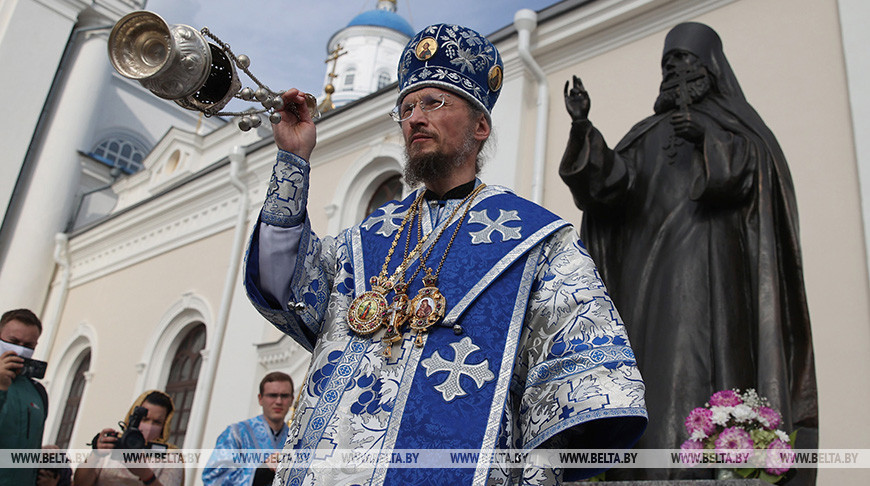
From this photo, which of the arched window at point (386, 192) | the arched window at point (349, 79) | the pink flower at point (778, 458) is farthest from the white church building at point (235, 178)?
the arched window at point (349, 79)

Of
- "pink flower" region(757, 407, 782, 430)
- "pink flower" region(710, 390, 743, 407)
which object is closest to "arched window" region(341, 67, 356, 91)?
"pink flower" region(710, 390, 743, 407)

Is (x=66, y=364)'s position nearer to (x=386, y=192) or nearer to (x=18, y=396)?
(x=386, y=192)

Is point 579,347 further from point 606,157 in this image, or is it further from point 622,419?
point 606,157

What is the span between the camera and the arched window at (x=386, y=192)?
1104 cm

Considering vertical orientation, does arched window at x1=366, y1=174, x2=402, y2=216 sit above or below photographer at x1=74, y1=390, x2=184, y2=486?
above

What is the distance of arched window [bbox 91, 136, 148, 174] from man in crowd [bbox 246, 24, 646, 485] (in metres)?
17.8

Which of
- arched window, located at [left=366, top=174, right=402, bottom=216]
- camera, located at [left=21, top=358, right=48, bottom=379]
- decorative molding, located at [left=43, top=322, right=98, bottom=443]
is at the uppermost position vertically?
arched window, located at [left=366, top=174, right=402, bottom=216]

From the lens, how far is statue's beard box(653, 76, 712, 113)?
12.4ft

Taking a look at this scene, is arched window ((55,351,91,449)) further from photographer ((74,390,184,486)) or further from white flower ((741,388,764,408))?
white flower ((741,388,764,408))

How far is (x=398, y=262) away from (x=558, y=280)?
1.44 feet

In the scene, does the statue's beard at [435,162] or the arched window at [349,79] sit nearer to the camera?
the statue's beard at [435,162]

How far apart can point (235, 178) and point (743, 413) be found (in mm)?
11082

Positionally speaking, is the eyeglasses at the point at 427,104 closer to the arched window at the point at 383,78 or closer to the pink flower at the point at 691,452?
the pink flower at the point at 691,452

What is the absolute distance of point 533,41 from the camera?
9.24 meters
